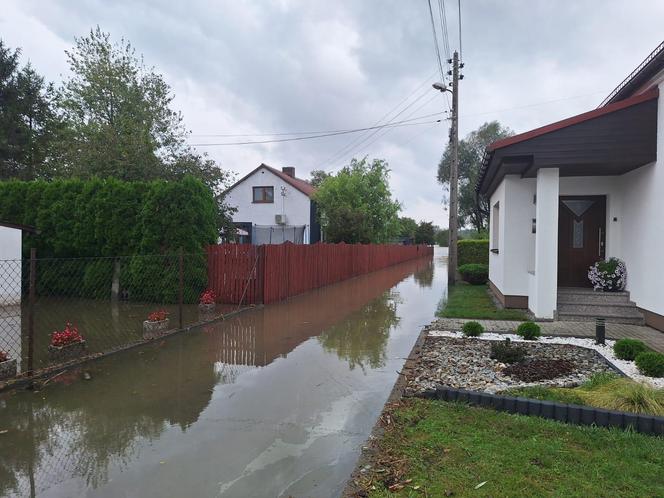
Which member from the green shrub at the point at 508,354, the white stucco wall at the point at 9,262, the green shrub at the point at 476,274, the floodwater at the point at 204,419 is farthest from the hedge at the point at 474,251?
the white stucco wall at the point at 9,262

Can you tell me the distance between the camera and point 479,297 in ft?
45.5

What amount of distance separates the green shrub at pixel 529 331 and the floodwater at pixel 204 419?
1902 mm

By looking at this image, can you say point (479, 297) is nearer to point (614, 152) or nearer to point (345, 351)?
point (614, 152)

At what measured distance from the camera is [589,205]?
35.4ft

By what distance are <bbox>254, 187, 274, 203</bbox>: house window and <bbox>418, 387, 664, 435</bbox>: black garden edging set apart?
92.0 ft

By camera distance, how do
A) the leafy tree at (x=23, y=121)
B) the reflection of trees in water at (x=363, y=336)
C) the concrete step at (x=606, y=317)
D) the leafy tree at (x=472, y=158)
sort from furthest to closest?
the leafy tree at (x=472, y=158), the leafy tree at (x=23, y=121), the concrete step at (x=606, y=317), the reflection of trees in water at (x=363, y=336)

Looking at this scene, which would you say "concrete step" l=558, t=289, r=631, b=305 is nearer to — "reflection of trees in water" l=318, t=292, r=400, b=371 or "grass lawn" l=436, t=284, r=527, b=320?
"grass lawn" l=436, t=284, r=527, b=320

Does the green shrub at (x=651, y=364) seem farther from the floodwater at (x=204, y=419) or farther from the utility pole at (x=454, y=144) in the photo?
the utility pole at (x=454, y=144)

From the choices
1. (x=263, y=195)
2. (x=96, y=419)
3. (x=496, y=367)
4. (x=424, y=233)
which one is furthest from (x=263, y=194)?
(x=424, y=233)

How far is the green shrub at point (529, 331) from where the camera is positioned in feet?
24.0

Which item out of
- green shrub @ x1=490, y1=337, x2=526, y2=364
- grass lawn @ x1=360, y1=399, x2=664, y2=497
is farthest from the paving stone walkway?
grass lawn @ x1=360, y1=399, x2=664, y2=497

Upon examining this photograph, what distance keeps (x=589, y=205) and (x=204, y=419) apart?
10.3m

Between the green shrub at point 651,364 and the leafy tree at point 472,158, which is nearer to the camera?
the green shrub at point 651,364

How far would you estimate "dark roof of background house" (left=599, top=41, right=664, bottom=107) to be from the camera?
7884 mm
